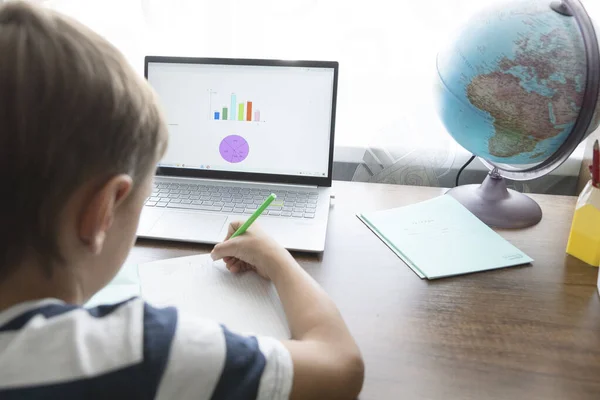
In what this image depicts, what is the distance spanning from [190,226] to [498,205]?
0.51 m

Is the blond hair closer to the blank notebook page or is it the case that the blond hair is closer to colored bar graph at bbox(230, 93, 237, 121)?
the blank notebook page

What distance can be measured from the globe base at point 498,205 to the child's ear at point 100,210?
0.65 metres

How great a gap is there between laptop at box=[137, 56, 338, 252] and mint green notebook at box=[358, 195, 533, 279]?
0.12 m

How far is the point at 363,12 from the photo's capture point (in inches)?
43.0

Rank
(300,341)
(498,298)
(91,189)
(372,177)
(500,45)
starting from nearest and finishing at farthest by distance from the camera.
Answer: (91,189) < (300,341) < (498,298) < (500,45) < (372,177)

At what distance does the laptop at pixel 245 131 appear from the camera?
0.94 m

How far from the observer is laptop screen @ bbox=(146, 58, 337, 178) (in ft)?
3.12

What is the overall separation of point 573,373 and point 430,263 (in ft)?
0.79

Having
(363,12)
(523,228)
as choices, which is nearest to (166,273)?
(523,228)

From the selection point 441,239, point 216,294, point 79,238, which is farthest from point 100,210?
point 441,239

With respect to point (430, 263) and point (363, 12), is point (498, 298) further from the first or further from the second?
point (363, 12)

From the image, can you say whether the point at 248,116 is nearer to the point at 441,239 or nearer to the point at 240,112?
the point at 240,112

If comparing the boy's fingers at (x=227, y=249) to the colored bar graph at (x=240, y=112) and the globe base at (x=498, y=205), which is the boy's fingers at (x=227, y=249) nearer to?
the colored bar graph at (x=240, y=112)

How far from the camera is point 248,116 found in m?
0.97
